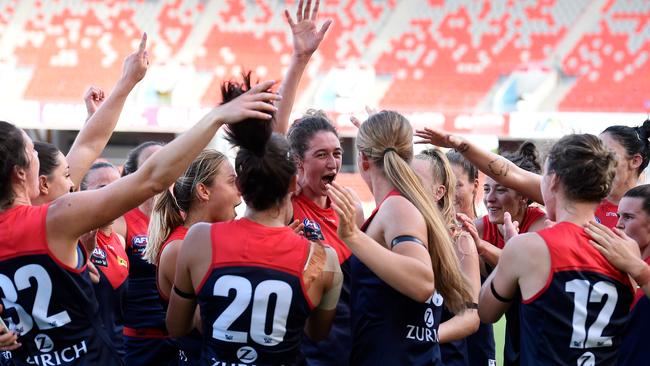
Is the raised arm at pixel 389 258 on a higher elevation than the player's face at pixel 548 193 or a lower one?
lower

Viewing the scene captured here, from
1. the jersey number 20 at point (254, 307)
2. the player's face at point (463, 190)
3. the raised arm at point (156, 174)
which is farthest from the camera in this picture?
the player's face at point (463, 190)

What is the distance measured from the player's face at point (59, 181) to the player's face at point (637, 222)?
2633 millimetres

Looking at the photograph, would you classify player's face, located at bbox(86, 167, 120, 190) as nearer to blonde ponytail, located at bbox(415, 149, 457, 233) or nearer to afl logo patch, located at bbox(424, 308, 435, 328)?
blonde ponytail, located at bbox(415, 149, 457, 233)

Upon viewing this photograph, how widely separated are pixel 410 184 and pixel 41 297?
1.59m

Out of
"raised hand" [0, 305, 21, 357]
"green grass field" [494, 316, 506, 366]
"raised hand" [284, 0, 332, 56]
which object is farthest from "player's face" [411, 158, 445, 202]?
"green grass field" [494, 316, 506, 366]

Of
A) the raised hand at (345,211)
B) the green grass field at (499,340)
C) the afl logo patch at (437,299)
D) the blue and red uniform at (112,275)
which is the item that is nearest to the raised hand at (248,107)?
the raised hand at (345,211)

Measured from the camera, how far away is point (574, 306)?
10.9ft

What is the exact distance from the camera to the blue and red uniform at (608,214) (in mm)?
5151

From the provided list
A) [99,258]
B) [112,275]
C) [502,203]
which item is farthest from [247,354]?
[502,203]

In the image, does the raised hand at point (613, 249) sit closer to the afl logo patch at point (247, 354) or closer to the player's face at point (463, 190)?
the afl logo patch at point (247, 354)

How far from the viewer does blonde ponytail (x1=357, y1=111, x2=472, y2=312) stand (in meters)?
3.50

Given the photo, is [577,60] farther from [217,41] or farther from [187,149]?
A: [187,149]

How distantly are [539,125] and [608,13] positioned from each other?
5.46 m

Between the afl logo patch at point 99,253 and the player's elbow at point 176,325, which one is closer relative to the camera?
the player's elbow at point 176,325
